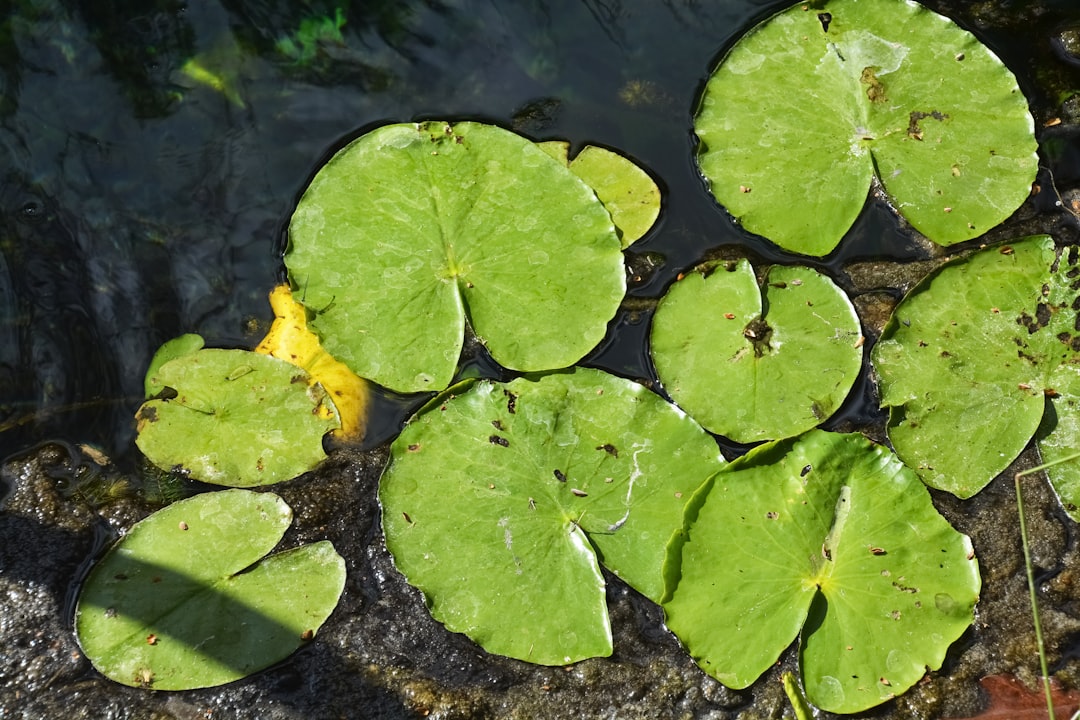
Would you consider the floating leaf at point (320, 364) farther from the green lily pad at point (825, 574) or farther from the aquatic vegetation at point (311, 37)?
the green lily pad at point (825, 574)

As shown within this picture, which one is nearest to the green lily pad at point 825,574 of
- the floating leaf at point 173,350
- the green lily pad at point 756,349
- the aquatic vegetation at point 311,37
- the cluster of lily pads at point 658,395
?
the cluster of lily pads at point 658,395

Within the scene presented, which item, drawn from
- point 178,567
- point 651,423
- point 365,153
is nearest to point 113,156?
point 365,153

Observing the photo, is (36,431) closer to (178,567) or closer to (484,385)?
(178,567)

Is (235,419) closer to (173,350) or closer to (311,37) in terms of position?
(173,350)

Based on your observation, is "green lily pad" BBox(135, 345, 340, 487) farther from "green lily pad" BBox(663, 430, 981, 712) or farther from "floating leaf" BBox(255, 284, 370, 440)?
"green lily pad" BBox(663, 430, 981, 712)

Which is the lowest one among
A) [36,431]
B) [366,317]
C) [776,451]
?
[776,451]

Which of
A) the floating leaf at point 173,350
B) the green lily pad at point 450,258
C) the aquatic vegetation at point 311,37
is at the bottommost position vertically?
the floating leaf at point 173,350

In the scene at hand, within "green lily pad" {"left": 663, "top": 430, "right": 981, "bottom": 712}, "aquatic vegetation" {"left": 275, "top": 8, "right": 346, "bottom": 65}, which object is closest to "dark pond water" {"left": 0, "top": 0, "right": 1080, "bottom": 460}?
"aquatic vegetation" {"left": 275, "top": 8, "right": 346, "bottom": 65}
